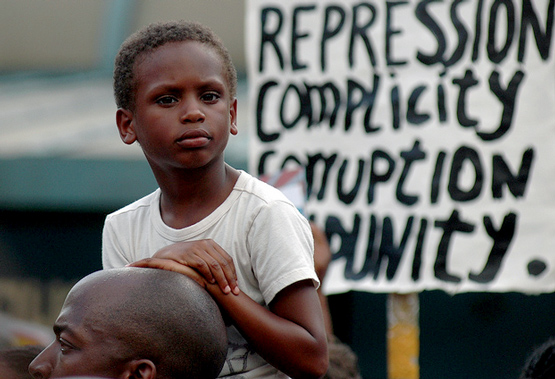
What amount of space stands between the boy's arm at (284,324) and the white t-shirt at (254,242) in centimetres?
4

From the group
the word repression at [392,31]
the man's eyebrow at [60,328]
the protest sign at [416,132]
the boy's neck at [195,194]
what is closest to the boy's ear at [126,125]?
the boy's neck at [195,194]

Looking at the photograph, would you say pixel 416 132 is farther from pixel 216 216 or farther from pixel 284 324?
pixel 284 324

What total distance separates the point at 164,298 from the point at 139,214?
423mm

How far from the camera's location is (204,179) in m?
1.74

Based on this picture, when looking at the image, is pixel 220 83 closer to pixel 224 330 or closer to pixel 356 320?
pixel 224 330

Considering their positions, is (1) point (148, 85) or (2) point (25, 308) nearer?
(1) point (148, 85)

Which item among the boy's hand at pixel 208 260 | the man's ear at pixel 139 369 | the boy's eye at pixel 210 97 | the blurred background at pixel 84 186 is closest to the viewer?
the man's ear at pixel 139 369

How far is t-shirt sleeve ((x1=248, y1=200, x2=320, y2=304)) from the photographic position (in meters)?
1.64

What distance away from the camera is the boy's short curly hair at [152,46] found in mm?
1703

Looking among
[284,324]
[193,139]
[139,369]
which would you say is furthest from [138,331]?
[193,139]

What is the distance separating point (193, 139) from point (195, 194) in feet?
0.53

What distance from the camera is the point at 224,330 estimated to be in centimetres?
158

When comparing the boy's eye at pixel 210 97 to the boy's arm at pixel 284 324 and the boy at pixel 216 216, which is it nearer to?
the boy at pixel 216 216

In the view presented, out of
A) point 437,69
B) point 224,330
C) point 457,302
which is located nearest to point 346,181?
point 437,69
